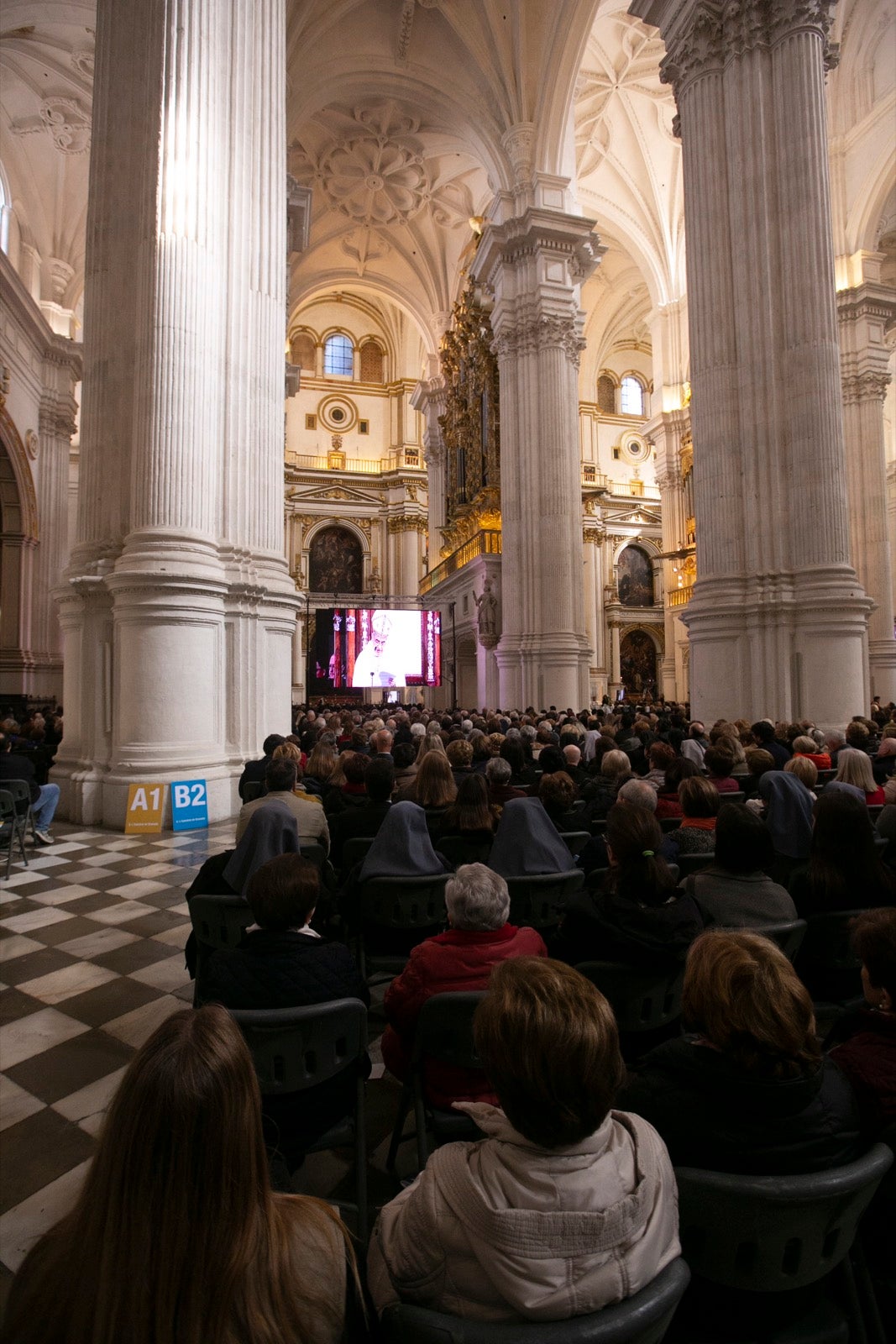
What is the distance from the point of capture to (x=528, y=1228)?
Answer: 0.95 meters

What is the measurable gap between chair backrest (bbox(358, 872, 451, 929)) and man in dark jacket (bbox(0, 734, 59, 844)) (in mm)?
3889

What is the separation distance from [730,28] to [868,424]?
384 inches

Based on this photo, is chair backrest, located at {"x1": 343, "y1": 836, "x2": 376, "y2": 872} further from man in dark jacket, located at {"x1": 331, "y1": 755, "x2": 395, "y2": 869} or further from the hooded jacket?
the hooded jacket

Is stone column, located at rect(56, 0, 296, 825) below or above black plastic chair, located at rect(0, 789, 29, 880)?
above

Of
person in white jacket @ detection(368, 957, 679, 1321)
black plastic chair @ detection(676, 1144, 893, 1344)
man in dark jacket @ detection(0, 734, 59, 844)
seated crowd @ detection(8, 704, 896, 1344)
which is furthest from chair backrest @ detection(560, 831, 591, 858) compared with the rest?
man in dark jacket @ detection(0, 734, 59, 844)

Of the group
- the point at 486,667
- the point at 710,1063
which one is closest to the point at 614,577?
the point at 486,667

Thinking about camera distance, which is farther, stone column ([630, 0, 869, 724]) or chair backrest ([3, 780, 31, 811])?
stone column ([630, 0, 869, 724])

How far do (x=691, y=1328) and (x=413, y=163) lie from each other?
26559 millimetres

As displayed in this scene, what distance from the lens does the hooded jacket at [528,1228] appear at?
0.94 m

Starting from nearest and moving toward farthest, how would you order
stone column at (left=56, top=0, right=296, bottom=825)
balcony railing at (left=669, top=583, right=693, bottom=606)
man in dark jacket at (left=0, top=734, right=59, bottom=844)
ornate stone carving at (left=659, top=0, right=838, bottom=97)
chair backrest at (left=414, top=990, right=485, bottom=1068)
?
1. chair backrest at (left=414, top=990, right=485, bottom=1068)
2. man in dark jacket at (left=0, top=734, right=59, bottom=844)
3. stone column at (left=56, top=0, right=296, bottom=825)
4. ornate stone carving at (left=659, top=0, right=838, bottom=97)
5. balcony railing at (left=669, top=583, right=693, bottom=606)

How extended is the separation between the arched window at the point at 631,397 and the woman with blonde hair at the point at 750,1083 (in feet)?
107

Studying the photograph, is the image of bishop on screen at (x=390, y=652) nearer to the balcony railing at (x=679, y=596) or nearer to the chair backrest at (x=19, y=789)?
the balcony railing at (x=679, y=596)

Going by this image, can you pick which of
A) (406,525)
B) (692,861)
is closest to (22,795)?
(692,861)

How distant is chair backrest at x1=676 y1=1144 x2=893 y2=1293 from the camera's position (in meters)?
1.13
